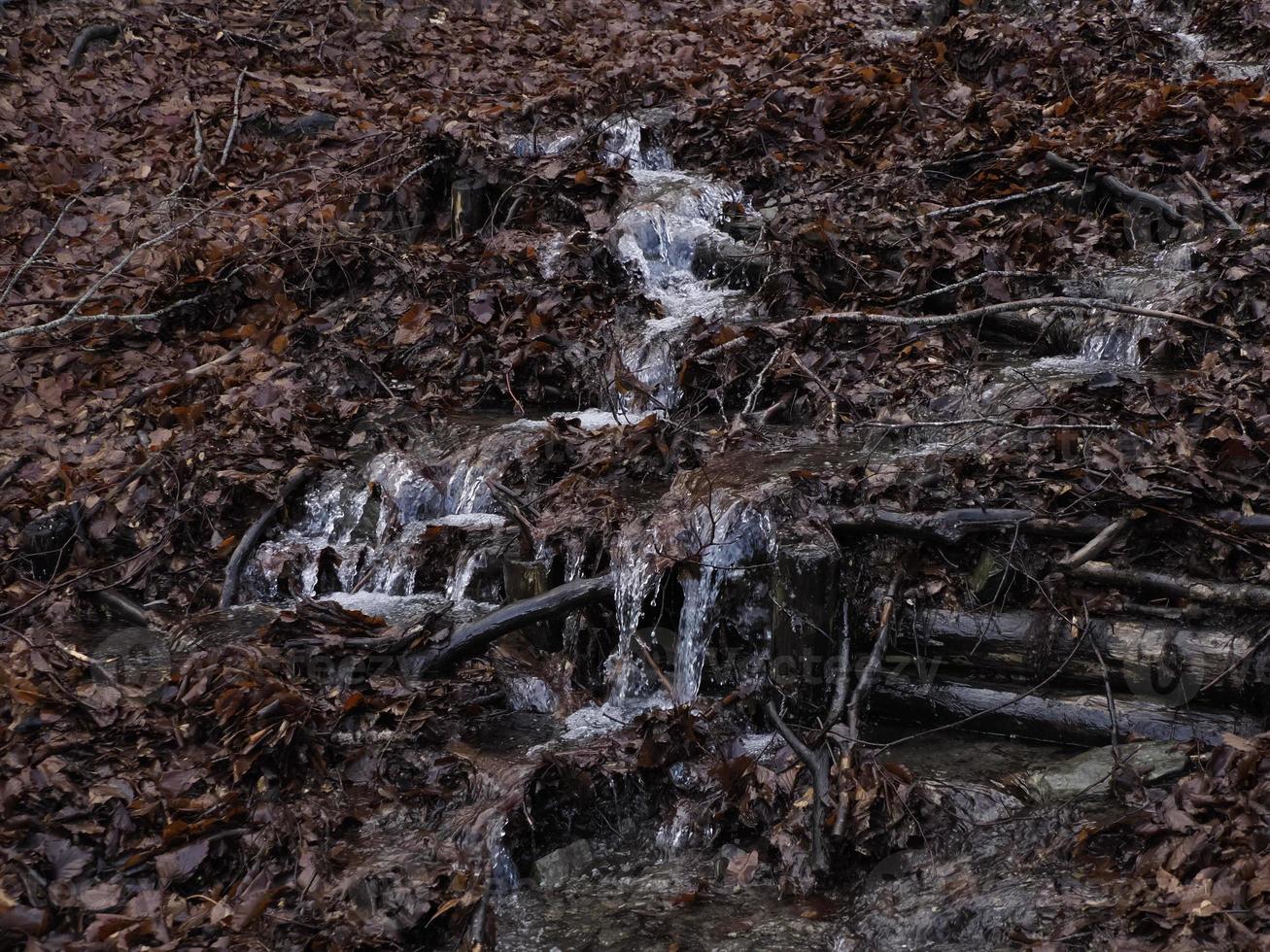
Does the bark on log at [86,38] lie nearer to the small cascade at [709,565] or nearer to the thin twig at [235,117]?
the thin twig at [235,117]

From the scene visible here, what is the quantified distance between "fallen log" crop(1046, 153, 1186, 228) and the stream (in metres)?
0.24

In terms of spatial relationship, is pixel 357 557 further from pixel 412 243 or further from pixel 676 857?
pixel 412 243

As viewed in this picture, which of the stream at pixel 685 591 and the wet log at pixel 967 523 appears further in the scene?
the wet log at pixel 967 523

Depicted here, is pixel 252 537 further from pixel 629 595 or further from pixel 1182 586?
pixel 1182 586

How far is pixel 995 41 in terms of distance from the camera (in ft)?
32.1

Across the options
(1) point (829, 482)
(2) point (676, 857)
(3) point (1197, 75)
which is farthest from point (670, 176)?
(2) point (676, 857)

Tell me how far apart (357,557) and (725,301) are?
332 centimetres

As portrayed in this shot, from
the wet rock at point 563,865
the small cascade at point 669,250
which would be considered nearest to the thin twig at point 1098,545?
the wet rock at point 563,865

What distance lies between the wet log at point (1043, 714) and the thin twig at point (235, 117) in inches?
311

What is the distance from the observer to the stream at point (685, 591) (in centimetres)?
396

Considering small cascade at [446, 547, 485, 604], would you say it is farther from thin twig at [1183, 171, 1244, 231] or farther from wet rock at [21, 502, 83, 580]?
thin twig at [1183, 171, 1244, 231]

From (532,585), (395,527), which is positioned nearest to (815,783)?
(532,585)

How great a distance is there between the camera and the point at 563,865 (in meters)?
4.44

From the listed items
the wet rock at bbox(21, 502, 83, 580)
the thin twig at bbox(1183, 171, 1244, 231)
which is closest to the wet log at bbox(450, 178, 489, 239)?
the wet rock at bbox(21, 502, 83, 580)
